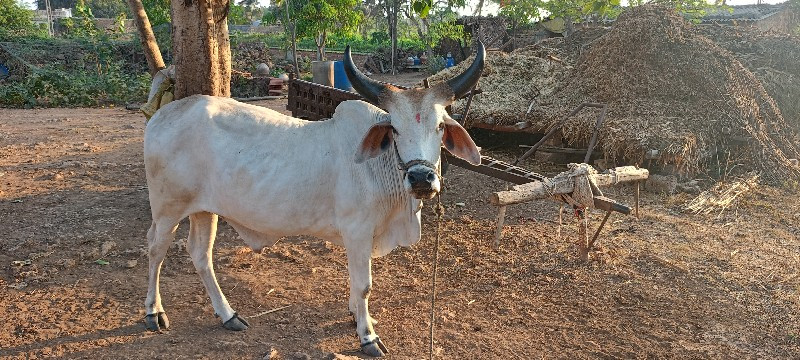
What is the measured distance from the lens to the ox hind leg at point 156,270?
4.02m

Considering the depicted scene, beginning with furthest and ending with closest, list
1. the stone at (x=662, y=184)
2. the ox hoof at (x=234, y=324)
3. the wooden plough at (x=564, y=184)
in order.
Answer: the stone at (x=662, y=184)
the wooden plough at (x=564, y=184)
the ox hoof at (x=234, y=324)

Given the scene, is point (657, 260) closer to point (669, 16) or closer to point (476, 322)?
point (476, 322)

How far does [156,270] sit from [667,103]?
7.02 m

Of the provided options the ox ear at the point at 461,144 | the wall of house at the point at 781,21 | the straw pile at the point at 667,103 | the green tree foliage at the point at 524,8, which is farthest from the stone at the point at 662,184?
the wall of house at the point at 781,21

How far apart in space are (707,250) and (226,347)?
4555 mm

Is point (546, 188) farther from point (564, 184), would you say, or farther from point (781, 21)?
point (781, 21)

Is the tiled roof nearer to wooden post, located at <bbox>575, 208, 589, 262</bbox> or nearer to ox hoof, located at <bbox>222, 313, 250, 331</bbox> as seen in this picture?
wooden post, located at <bbox>575, 208, 589, 262</bbox>

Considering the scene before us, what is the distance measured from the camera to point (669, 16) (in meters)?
9.13

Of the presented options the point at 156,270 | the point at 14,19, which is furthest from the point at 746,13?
the point at 14,19

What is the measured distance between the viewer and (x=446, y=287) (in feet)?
16.0

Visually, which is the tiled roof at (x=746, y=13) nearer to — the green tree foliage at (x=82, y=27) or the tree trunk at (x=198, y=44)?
the tree trunk at (x=198, y=44)

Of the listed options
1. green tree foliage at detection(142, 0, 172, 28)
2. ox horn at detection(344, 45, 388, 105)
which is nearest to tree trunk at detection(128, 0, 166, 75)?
ox horn at detection(344, 45, 388, 105)

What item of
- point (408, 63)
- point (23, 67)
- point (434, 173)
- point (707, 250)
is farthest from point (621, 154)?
point (408, 63)

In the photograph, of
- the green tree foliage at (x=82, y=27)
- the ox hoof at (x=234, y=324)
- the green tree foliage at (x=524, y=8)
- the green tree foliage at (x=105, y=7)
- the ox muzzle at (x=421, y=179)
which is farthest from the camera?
the green tree foliage at (x=105, y=7)
